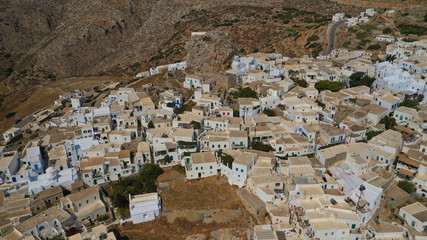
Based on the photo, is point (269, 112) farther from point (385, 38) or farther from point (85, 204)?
point (385, 38)

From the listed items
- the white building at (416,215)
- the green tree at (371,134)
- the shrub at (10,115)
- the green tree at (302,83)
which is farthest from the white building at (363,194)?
the shrub at (10,115)

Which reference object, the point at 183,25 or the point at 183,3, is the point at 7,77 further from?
the point at 183,3

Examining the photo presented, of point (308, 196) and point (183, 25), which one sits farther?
point (183, 25)

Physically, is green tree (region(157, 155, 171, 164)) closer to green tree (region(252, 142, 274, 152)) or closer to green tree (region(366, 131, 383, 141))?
green tree (region(252, 142, 274, 152))

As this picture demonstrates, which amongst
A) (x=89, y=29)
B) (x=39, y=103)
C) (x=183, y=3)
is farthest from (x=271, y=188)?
(x=183, y=3)

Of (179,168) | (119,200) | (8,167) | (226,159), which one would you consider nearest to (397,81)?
(226,159)

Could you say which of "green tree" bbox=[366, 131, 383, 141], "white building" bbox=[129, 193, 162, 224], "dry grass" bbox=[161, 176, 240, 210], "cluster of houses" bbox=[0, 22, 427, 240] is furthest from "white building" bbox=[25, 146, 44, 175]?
"green tree" bbox=[366, 131, 383, 141]
